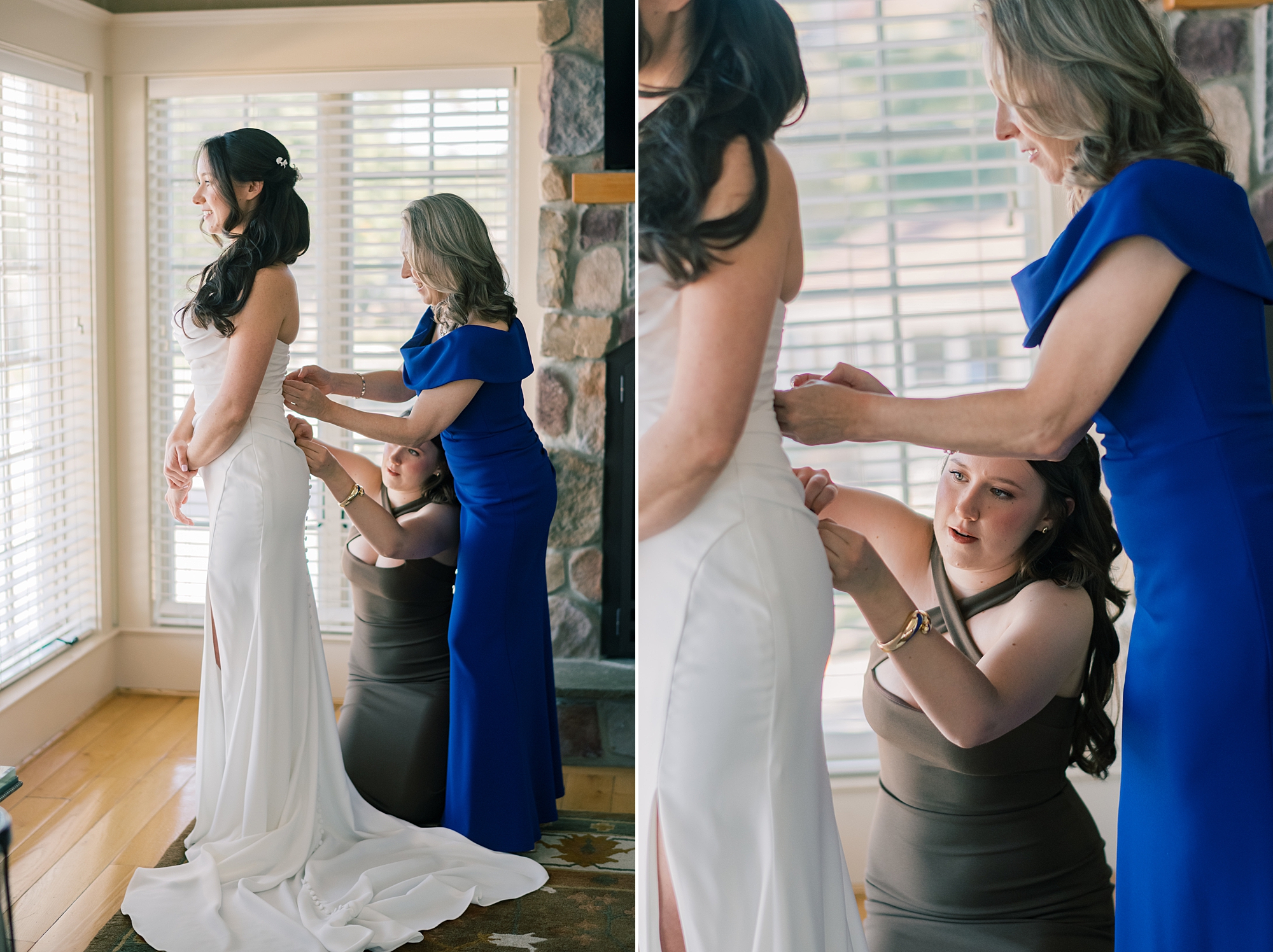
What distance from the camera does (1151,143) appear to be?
0.83 metres

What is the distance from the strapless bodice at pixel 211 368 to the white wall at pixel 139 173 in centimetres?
97

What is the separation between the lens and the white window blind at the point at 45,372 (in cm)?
292

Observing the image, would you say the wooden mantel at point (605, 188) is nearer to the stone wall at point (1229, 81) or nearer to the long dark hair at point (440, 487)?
the long dark hair at point (440, 487)

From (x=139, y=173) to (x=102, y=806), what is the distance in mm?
2009

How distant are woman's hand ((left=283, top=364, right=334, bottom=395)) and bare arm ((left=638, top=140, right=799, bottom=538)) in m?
1.66

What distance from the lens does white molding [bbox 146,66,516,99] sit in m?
3.05

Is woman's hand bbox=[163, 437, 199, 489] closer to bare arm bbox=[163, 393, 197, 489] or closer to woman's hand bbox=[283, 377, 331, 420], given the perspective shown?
bare arm bbox=[163, 393, 197, 489]

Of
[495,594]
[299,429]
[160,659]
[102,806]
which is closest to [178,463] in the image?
[299,429]

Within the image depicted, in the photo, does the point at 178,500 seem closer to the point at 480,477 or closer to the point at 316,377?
the point at 316,377

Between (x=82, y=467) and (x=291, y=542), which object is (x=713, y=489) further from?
(x=82, y=467)

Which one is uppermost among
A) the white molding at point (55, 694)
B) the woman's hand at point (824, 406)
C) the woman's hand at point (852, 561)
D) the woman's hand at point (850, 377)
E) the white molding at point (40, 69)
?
the white molding at point (40, 69)

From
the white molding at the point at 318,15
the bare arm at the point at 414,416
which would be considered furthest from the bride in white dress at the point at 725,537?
the white molding at the point at 318,15

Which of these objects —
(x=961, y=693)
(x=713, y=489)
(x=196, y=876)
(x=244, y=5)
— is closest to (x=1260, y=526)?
(x=961, y=693)

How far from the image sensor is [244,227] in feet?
7.06
